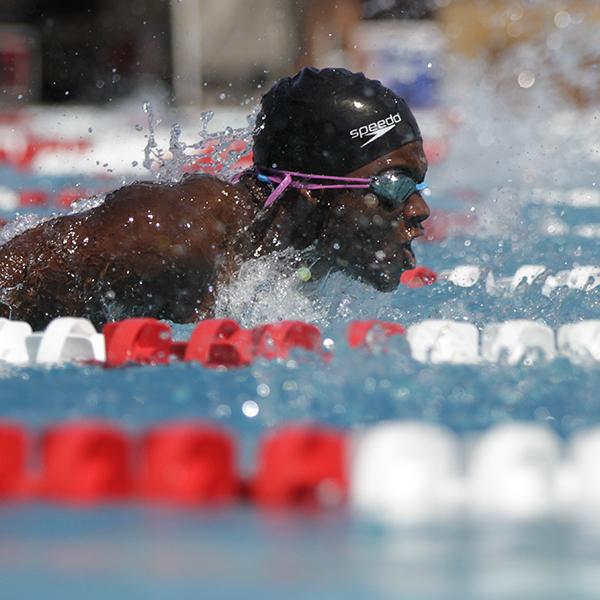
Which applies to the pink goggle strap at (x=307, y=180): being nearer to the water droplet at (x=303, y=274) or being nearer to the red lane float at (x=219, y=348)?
the water droplet at (x=303, y=274)

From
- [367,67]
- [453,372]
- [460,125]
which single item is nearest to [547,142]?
[460,125]

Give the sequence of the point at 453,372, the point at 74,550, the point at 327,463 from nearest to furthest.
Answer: the point at 74,550, the point at 327,463, the point at 453,372

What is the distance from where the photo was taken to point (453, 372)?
2561 mm

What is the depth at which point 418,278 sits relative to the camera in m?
4.14

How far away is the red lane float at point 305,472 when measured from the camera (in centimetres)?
169

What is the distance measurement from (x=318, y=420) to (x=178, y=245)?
90 centimetres

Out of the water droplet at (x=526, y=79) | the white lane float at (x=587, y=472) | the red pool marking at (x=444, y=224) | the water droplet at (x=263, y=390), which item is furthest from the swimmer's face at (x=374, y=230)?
the water droplet at (x=526, y=79)

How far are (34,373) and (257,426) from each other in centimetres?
66

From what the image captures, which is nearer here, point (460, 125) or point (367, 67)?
point (460, 125)

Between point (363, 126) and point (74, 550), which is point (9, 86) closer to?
point (363, 126)

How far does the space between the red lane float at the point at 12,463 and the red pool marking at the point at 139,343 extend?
3.16ft

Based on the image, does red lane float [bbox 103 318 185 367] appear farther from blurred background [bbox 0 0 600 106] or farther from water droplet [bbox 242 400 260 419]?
blurred background [bbox 0 0 600 106]

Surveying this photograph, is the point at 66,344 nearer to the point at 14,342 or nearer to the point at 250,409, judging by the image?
the point at 14,342

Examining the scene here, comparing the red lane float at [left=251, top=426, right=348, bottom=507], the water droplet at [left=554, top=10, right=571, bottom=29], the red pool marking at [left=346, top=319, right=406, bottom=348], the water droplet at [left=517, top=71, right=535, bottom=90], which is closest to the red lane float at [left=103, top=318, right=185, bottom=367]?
the red pool marking at [left=346, top=319, right=406, bottom=348]
